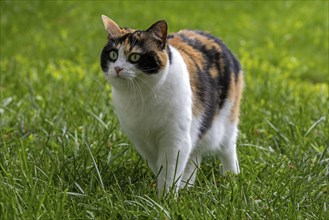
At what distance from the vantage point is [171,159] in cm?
416

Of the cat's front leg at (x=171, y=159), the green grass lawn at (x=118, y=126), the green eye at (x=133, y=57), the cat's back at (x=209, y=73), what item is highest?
the green eye at (x=133, y=57)

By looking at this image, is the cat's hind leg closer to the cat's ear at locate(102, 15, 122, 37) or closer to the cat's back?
the cat's back

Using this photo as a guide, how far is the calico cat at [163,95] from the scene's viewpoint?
4004 millimetres

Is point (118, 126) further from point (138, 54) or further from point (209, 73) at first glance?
point (138, 54)

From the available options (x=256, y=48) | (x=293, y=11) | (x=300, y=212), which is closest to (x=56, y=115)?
(x=300, y=212)

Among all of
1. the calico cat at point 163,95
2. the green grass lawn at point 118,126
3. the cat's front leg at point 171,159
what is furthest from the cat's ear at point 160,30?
the green grass lawn at point 118,126

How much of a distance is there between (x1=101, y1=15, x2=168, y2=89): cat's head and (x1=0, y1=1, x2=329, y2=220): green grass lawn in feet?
1.99

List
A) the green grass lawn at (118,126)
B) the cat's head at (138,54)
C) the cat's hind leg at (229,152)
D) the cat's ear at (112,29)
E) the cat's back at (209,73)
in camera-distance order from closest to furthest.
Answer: the green grass lawn at (118,126) < the cat's head at (138,54) < the cat's ear at (112,29) < the cat's back at (209,73) < the cat's hind leg at (229,152)

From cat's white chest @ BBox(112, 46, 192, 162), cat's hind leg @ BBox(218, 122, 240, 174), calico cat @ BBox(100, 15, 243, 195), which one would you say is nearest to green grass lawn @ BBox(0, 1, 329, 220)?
cat's hind leg @ BBox(218, 122, 240, 174)

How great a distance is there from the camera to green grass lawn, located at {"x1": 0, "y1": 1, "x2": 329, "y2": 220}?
378 centimetres

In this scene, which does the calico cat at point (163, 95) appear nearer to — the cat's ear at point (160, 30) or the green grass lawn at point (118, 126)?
the cat's ear at point (160, 30)

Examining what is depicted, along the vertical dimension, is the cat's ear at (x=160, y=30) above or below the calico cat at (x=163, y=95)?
above

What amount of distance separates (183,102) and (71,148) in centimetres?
101

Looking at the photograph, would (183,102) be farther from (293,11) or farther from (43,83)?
(293,11)
